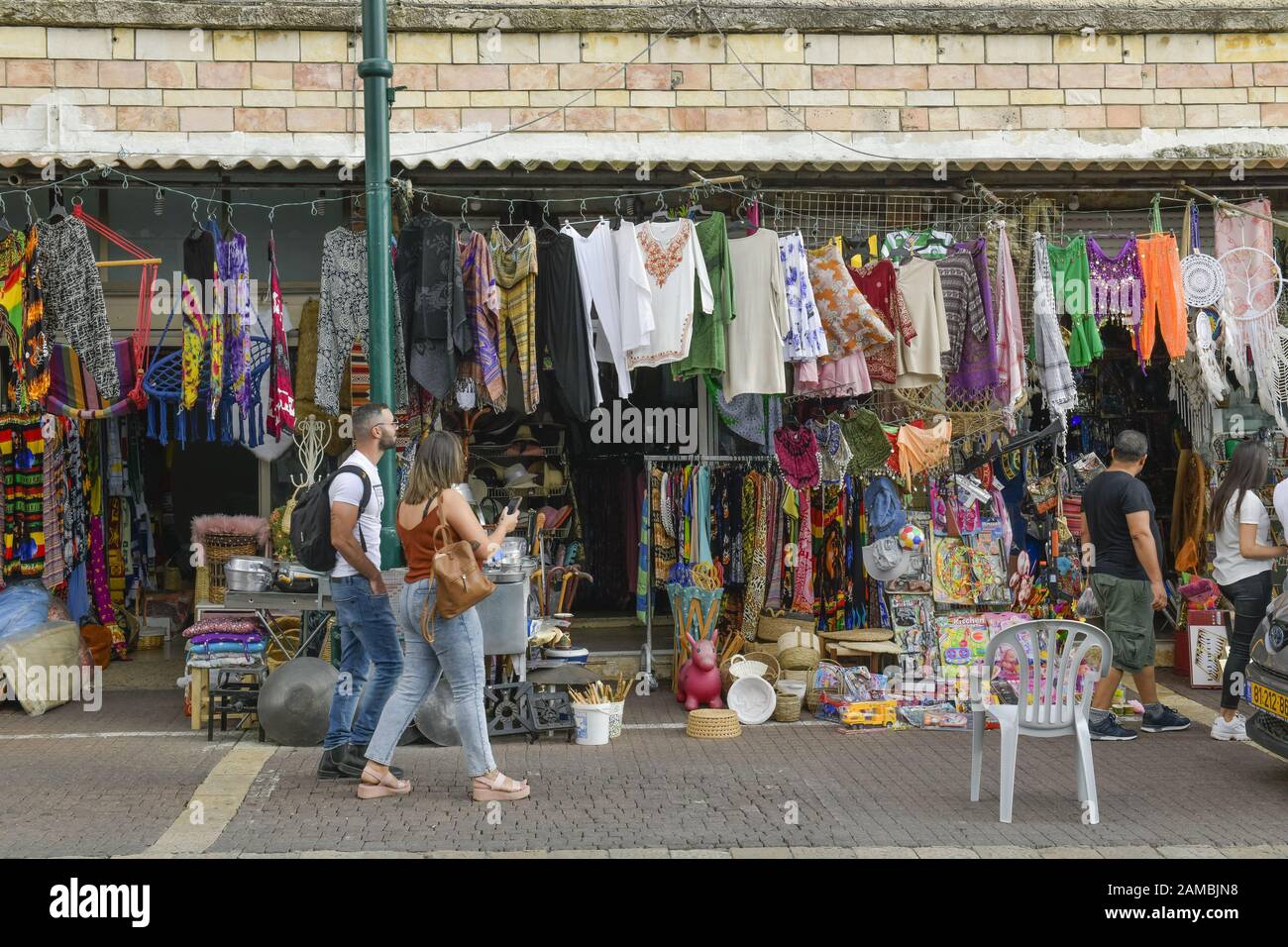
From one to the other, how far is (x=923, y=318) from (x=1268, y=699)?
3.55 metres

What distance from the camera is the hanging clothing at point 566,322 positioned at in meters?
9.00

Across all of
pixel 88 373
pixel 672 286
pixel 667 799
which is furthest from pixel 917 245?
pixel 88 373

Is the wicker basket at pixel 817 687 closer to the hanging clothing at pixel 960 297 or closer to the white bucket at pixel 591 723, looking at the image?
the white bucket at pixel 591 723

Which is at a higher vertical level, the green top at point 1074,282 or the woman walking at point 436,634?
the green top at point 1074,282

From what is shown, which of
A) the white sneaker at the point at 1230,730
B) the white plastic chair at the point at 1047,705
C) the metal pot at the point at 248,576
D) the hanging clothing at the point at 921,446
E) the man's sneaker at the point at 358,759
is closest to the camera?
the white plastic chair at the point at 1047,705

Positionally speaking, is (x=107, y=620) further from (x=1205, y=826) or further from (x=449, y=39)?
(x=1205, y=826)

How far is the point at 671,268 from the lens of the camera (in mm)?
8867

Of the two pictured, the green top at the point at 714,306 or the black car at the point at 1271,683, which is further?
the green top at the point at 714,306

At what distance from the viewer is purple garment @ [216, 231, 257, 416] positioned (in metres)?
8.90

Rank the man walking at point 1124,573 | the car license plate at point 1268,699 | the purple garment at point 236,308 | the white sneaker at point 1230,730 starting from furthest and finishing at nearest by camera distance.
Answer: the purple garment at point 236,308
the white sneaker at point 1230,730
the man walking at point 1124,573
the car license plate at point 1268,699

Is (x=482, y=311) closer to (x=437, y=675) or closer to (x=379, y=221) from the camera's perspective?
(x=379, y=221)

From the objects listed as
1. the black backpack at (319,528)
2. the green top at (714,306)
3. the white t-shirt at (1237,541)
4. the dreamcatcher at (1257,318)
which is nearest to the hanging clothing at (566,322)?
the green top at (714,306)

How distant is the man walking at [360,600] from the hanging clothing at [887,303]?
3732 mm

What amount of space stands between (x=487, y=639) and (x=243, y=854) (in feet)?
8.99
